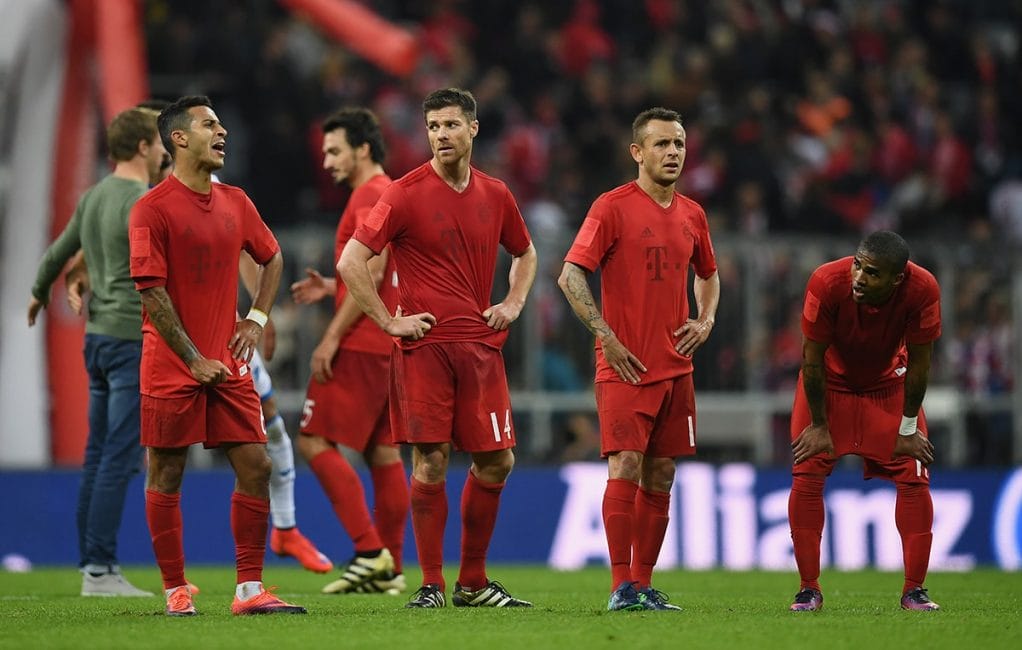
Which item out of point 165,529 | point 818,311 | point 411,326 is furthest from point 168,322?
point 818,311

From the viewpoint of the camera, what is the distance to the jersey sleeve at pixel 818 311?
8125 mm

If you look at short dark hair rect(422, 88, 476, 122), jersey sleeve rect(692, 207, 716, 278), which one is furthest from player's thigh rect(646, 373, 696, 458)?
short dark hair rect(422, 88, 476, 122)

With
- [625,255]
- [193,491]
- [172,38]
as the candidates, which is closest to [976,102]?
[172,38]

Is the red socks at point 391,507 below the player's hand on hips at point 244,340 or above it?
below

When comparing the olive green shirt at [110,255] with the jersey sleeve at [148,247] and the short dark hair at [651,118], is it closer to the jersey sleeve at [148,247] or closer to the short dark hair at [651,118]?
the jersey sleeve at [148,247]

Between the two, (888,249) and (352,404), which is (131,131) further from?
(888,249)

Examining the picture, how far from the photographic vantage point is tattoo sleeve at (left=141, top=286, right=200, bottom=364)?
7684mm

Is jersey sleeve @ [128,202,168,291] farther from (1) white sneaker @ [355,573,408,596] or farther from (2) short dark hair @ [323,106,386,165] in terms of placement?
(1) white sneaker @ [355,573,408,596]

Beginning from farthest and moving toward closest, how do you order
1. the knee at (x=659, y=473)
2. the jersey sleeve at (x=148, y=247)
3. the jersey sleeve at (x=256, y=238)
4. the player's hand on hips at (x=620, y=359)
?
the knee at (x=659, y=473) → the player's hand on hips at (x=620, y=359) → the jersey sleeve at (x=256, y=238) → the jersey sleeve at (x=148, y=247)

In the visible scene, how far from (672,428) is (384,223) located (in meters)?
1.77

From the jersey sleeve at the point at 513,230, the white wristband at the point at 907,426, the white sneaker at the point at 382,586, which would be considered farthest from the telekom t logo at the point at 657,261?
the white sneaker at the point at 382,586

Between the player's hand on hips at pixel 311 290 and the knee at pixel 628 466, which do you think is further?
the player's hand on hips at pixel 311 290

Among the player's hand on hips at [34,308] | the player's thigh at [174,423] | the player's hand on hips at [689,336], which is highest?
the player's hand on hips at [34,308]

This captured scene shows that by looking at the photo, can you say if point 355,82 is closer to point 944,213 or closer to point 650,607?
point 944,213
